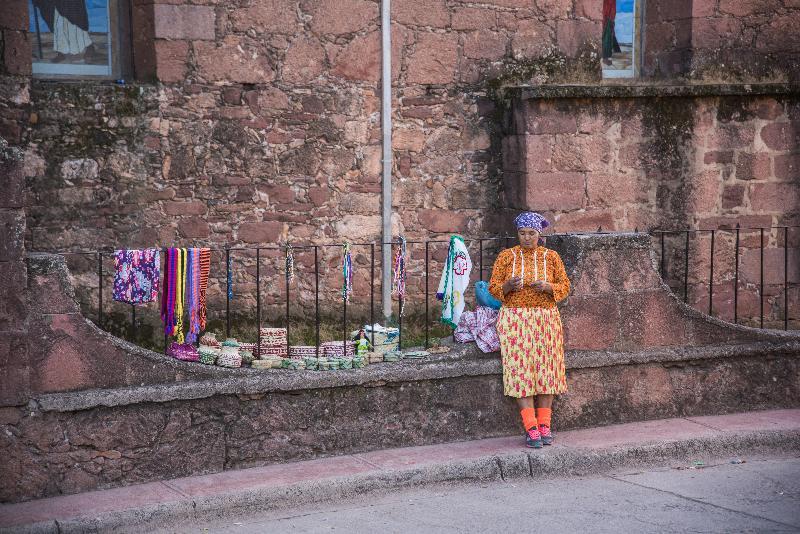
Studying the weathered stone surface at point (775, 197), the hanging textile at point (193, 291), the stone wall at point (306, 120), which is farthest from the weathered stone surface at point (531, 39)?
the hanging textile at point (193, 291)

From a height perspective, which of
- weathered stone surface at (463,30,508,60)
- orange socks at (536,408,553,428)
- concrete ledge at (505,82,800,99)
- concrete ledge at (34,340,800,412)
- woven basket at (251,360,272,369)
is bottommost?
orange socks at (536,408,553,428)

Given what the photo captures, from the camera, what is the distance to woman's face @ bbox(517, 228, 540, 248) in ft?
26.5

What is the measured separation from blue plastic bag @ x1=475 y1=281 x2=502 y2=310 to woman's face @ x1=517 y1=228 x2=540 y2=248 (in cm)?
50

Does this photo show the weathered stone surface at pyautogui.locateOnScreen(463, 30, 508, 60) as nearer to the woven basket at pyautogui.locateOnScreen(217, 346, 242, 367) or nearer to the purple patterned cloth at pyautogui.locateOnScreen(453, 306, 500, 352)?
the purple patterned cloth at pyautogui.locateOnScreen(453, 306, 500, 352)

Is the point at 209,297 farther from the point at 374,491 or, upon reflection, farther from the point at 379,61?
the point at 374,491

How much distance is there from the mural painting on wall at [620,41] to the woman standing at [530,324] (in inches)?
180

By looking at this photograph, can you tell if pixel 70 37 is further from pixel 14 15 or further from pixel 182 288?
pixel 182 288

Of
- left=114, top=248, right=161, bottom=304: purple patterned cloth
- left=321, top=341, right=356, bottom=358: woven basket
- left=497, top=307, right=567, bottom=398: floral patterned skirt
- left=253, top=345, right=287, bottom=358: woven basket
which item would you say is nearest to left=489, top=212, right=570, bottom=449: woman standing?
left=497, top=307, right=567, bottom=398: floral patterned skirt

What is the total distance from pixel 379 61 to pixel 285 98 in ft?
3.02

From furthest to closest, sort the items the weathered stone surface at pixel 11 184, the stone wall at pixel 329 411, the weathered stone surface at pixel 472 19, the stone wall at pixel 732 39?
the stone wall at pixel 732 39
the weathered stone surface at pixel 472 19
the stone wall at pixel 329 411
the weathered stone surface at pixel 11 184

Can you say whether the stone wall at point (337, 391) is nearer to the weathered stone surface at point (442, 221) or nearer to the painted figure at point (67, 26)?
the weathered stone surface at point (442, 221)

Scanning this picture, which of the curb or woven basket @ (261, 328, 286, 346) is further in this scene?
woven basket @ (261, 328, 286, 346)

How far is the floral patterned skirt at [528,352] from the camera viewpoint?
811 centimetres

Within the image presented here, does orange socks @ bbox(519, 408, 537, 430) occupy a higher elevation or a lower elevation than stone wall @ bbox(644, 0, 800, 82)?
lower
